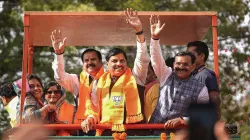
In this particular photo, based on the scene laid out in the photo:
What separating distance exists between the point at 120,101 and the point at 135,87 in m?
0.21

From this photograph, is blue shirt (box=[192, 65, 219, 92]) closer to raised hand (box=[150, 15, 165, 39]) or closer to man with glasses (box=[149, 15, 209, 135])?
man with glasses (box=[149, 15, 209, 135])

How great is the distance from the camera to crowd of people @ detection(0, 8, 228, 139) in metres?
7.03

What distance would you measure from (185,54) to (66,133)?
1410 millimetres

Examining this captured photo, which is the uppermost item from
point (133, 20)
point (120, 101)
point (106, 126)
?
point (133, 20)

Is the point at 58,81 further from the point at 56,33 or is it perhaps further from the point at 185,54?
the point at 185,54

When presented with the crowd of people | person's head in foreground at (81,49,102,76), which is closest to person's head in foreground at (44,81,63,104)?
the crowd of people

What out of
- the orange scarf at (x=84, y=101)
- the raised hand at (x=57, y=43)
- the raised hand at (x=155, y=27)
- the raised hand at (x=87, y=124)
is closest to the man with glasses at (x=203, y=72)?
the raised hand at (x=155, y=27)

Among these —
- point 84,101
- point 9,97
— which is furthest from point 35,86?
point 84,101

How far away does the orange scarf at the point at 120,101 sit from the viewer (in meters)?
7.12

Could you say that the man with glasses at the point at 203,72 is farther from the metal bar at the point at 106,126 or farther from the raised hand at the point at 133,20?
the raised hand at the point at 133,20

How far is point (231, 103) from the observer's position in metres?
12.6

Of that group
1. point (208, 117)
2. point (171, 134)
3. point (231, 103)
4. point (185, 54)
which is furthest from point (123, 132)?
point (231, 103)

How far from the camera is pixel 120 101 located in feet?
23.5

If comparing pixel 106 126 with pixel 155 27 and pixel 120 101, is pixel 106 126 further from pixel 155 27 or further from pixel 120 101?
pixel 155 27
